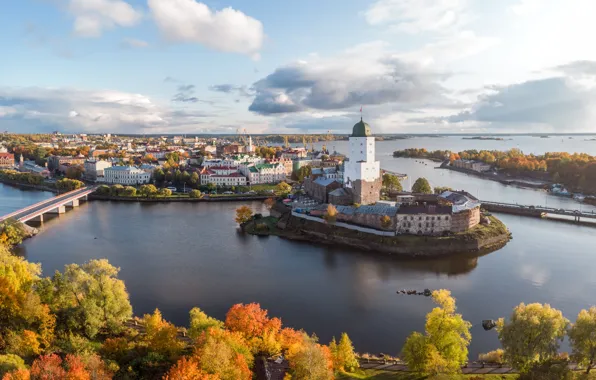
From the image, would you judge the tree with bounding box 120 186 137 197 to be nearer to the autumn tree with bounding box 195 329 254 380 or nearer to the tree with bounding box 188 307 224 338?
the tree with bounding box 188 307 224 338

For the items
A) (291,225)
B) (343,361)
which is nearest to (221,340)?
(343,361)

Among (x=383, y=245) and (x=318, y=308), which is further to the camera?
(x=383, y=245)

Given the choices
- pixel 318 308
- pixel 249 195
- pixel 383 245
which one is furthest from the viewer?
pixel 249 195

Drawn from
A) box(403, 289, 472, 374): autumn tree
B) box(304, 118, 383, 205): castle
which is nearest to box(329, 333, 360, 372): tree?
box(403, 289, 472, 374): autumn tree

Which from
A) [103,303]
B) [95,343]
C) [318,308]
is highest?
[103,303]

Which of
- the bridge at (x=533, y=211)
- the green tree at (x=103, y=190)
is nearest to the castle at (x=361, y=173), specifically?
the bridge at (x=533, y=211)

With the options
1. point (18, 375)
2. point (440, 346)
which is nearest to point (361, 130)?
point (440, 346)

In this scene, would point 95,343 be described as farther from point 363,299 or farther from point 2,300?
point 363,299
